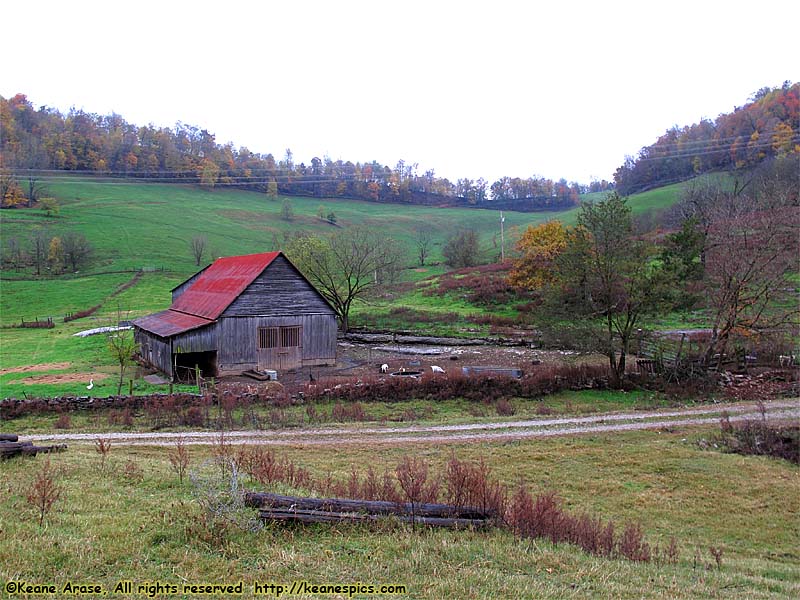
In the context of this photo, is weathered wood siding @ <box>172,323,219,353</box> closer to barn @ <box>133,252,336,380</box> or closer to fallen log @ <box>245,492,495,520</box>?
barn @ <box>133,252,336,380</box>

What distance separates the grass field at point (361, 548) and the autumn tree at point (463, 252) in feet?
229

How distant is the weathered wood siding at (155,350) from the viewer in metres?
35.0

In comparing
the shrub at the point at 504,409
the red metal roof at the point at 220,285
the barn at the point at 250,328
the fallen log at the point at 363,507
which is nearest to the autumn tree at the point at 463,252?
the red metal roof at the point at 220,285

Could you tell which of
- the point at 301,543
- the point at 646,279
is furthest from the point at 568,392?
the point at 301,543

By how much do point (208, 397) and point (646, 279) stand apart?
2261 centimetres

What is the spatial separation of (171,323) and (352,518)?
31.9 metres

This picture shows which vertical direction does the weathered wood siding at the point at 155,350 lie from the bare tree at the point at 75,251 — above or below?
below

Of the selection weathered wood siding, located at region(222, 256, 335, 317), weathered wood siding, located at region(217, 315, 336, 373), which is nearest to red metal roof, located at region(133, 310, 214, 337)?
weathered wood siding, located at region(217, 315, 336, 373)

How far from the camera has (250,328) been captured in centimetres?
3569

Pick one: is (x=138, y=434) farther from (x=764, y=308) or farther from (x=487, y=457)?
(x=764, y=308)

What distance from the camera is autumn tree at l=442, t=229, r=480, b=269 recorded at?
84.2m

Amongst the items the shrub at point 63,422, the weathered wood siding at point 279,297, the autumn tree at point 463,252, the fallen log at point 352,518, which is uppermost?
the autumn tree at point 463,252

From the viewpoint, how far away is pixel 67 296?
67.1 metres

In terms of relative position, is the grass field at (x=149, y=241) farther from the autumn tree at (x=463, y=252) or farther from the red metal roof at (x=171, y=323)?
the red metal roof at (x=171, y=323)
